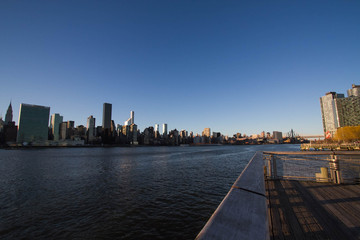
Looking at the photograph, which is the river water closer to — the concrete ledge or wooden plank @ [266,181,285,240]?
wooden plank @ [266,181,285,240]

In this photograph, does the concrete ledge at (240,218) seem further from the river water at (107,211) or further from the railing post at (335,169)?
the railing post at (335,169)

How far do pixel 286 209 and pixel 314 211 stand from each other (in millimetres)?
814

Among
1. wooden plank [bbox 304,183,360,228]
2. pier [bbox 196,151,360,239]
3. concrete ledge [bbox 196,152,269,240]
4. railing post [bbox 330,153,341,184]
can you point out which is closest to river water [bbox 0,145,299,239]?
pier [bbox 196,151,360,239]

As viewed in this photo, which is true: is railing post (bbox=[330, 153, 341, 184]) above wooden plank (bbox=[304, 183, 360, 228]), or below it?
above

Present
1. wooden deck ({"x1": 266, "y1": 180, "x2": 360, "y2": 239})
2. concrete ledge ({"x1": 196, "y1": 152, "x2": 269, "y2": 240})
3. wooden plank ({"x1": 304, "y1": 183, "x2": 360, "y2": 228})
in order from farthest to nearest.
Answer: wooden plank ({"x1": 304, "y1": 183, "x2": 360, "y2": 228}) < wooden deck ({"x1": 266, "y1": 180, "x2": 360, "y2": 239}) < concrete ledge ({"x1": 196, "y1": 152, "x2": 269, "y2": 240})

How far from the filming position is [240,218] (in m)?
1.63

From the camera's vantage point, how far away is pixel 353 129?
9694 cm

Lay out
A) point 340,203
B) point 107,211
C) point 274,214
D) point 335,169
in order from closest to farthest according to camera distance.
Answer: point 274,214, point 340,203, point 335,169, point 107,211

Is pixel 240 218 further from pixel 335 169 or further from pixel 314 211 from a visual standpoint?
pixel 335 169

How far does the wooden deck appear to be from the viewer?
Answer: 4.30 metres

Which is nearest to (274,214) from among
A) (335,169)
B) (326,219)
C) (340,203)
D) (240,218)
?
(326,219)

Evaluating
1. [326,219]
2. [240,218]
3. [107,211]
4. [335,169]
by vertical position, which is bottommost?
[107,211]

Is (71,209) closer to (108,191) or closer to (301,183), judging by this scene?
(108,191)

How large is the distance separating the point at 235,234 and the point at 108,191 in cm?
1993
